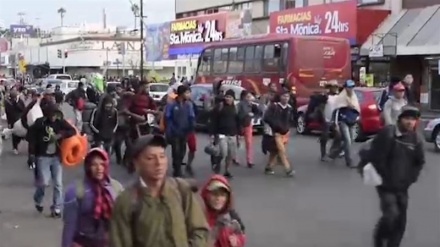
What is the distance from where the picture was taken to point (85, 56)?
87.0 metres

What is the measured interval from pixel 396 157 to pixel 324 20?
31.3 metres

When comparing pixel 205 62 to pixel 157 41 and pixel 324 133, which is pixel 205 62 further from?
pixel 157 41

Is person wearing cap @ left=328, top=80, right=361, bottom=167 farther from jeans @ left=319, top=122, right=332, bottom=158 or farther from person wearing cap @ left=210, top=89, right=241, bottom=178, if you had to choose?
person wearing cap @ left=210, top=89, right=241, bottom=178

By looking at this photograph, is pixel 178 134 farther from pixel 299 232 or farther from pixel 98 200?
pixel 98 200

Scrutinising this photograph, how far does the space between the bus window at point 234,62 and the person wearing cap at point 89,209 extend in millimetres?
25183

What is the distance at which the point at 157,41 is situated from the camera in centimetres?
6100

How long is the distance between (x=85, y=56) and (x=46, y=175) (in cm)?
7815

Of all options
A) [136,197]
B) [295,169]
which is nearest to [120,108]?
[295,169]

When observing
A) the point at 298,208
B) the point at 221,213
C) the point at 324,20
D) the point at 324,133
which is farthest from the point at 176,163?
the point at 324,20

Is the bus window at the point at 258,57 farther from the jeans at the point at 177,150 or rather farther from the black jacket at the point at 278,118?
the jeans at the point at 177,150

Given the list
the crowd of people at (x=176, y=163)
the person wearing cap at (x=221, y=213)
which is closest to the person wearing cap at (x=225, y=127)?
the crowd of people at (x=176, y=163)

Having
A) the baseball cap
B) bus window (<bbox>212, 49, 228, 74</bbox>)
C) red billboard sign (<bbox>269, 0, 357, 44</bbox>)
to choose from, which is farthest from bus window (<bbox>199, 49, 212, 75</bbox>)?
the baseball cap

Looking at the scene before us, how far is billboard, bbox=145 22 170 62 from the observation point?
58.9 metres

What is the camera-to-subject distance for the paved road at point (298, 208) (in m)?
9.13
